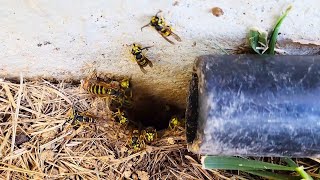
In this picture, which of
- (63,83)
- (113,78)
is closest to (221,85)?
(113,78)

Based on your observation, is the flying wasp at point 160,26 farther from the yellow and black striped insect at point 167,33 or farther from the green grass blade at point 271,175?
the green grass blade at point 271,175

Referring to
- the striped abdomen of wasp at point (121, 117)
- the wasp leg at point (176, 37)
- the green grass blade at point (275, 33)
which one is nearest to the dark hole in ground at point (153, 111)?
the striped abdomen of wasp at point (121, 117)

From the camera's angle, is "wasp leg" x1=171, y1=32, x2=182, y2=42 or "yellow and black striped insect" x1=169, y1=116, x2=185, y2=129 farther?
"yellow and black striped insect" x1=169, y1=116, x2=185, y2=129

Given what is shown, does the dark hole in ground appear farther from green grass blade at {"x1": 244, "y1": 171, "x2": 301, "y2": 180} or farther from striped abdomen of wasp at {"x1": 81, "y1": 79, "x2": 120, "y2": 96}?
green grass blade at {"x1": 244, "y1": 171, "x2": 301, "y2": 180}

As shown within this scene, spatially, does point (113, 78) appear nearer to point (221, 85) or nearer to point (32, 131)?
point (32, 131)

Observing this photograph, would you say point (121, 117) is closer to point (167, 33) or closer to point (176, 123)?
point (176, 123)

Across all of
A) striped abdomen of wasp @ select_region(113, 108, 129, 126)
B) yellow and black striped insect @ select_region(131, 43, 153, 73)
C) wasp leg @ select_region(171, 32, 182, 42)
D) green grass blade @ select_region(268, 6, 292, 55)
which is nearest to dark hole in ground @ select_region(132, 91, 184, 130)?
striped abdomen of wasp @ select_region(113, 108, 129, 126)
